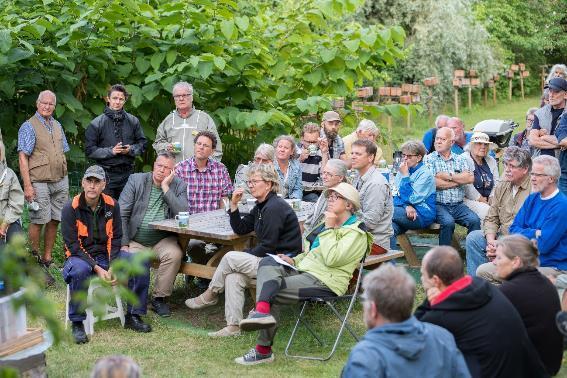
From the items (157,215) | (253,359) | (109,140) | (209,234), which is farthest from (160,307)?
(109,140)

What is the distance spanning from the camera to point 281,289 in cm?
649

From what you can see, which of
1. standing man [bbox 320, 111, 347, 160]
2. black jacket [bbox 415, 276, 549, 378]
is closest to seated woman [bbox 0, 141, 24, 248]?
standing man [bbox 320, 111, 347, 160]

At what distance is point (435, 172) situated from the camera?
30.0ft

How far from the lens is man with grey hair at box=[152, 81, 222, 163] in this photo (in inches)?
363

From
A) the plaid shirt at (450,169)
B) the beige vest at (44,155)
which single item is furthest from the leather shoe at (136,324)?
the plaid shirt at (450,169)

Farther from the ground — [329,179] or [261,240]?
[329,179]

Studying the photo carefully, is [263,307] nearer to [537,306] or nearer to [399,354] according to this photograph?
[537,306]

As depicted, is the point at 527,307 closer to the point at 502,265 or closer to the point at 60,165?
the point at 502,265

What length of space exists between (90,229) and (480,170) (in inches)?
167

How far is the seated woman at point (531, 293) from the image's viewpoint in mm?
5176

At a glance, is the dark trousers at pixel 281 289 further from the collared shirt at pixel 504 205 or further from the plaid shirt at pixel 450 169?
the plaid shirt at pixel 450 169

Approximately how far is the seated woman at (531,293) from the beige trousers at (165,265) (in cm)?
325

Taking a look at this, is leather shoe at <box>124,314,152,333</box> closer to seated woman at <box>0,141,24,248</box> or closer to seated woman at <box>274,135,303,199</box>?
seated woman at <box>0,141,24,248</box>

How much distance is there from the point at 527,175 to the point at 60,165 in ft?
14.2
